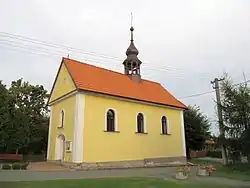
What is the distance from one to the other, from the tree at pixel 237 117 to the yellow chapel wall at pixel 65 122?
475 inches

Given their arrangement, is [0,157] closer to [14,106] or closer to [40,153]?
[14,106]

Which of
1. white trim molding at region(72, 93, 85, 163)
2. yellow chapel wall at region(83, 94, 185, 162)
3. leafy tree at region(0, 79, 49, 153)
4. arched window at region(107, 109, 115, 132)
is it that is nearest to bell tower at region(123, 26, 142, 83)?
yellow chapel wall at region(83, 94, 185, 162)

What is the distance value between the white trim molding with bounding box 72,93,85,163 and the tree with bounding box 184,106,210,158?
54.1 ft

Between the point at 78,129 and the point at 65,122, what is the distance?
319 cm

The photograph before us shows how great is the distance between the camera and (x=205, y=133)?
34062mm

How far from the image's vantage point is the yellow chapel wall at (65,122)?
22.0 meters

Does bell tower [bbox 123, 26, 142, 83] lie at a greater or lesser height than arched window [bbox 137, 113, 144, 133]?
greater

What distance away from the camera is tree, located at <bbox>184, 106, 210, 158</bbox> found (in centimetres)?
3334

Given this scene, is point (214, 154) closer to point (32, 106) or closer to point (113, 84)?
point (113, 84)

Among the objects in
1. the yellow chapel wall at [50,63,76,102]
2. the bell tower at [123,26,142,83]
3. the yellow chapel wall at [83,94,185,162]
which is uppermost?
the bell tower at [123,26,142,83]

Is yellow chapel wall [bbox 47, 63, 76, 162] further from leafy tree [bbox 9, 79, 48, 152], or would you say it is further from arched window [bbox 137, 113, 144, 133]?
arched window [bbox 137, 113, 144, 133]

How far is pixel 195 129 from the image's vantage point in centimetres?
3344

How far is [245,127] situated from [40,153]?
25.5m

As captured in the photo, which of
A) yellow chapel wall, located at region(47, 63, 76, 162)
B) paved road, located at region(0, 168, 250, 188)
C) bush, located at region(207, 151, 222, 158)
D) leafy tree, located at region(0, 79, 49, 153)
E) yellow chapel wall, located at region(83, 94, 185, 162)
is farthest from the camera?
bush, located at region(207, 151, 222, 158)
